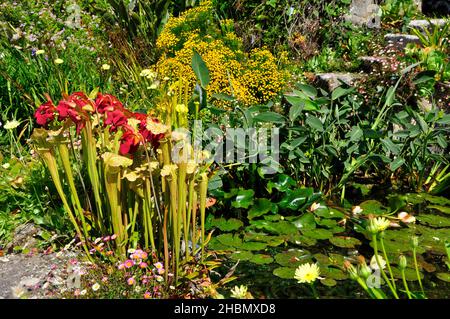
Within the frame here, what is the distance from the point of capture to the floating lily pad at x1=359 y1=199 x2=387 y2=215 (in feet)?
10.8

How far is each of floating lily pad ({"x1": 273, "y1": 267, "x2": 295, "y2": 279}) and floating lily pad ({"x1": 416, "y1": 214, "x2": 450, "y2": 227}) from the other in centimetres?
99

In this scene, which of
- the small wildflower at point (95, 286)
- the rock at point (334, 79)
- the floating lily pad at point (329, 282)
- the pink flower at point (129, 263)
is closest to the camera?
the small wildflower at point (95, 286)

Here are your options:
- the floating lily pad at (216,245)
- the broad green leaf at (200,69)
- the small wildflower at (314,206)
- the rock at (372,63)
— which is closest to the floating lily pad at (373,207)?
the small wildflower at (314,206)

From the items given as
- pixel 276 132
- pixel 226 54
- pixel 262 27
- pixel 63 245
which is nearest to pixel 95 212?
pixel 63 245

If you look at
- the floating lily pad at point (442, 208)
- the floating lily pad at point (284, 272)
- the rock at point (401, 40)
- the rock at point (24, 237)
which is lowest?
the floating lily pad at point (442, 208)

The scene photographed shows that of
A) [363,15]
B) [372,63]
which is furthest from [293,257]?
[363,15]

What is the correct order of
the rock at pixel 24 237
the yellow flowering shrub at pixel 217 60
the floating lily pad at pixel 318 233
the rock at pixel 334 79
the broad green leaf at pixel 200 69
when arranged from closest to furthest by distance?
the rock at pixel 24 237, the broad green leaf at pixel 200 69, the floating lily pad at pixel 318 233, the yellow flowering shrub at pixel 217 60, the rock at pixel 334 79

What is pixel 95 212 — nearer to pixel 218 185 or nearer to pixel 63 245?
pixel 63 245

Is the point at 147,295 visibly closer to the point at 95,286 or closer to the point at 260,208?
the point at 95,286

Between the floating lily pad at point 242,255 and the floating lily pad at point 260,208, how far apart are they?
29 centimetres

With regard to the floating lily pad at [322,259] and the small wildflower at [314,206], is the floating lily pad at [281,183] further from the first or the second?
the floating lily pad at [322,259]

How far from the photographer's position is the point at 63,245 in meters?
2.75

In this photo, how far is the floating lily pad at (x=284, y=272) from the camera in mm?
2682

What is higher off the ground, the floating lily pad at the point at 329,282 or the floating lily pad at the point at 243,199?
the floating lily pad at the point at 243,199
